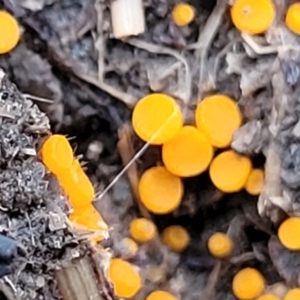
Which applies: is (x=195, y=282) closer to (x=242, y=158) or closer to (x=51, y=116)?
(x=242, y=158)

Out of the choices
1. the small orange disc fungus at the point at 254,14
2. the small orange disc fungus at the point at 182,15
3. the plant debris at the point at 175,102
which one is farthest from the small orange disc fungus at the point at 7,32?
the small orange disc fungus at the point at 254,14

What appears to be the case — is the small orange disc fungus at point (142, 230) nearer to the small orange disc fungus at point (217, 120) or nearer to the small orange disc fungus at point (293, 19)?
the small orange disc fungus at point (217, 120)

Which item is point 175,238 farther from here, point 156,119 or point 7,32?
point 7,32

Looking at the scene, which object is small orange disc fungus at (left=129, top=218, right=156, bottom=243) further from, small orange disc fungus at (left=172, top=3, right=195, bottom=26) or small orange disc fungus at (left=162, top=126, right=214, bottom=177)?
small orange disc fungus at (left=172, top=3, right=195, bottom=26)

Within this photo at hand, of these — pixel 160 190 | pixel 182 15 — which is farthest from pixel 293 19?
pixel 160 190

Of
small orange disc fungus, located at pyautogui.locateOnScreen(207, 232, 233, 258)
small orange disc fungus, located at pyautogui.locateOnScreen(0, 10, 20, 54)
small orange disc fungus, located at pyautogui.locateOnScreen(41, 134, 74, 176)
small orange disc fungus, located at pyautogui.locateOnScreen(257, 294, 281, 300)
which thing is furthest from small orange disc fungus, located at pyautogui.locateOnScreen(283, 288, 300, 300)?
small orange disc fungus, located at pyautogui.locateOnScreen(0, 10, 20, 54)

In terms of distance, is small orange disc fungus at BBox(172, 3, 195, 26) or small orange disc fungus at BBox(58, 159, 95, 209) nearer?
small orange disc fungus at BBox(58, 159, 95, 209)
